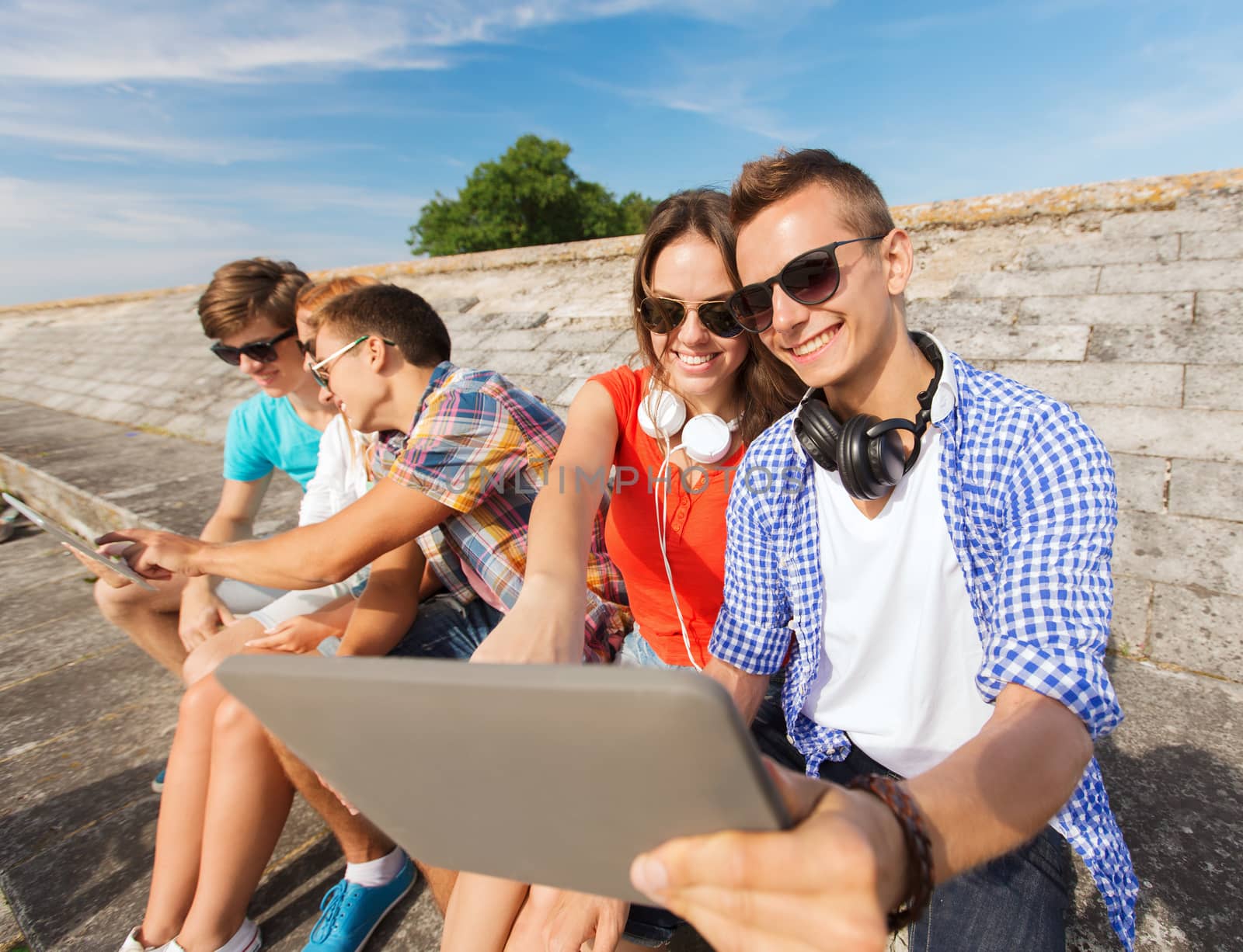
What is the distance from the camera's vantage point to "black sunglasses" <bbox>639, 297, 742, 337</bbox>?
190cm

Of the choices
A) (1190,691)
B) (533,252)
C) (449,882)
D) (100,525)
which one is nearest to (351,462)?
(449,882)

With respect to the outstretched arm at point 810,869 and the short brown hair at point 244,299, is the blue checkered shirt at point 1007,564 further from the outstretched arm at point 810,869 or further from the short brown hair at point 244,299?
the short brown hair at point 244,299

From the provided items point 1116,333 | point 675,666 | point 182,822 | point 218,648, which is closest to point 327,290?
point 218,648

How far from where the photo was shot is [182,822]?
1.93 meters

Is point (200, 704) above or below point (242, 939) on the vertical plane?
above

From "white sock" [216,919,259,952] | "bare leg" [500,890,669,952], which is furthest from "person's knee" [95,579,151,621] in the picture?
"bare leg" [500,890,669,952]

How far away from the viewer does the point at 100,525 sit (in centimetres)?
505

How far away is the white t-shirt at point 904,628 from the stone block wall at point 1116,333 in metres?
1.29

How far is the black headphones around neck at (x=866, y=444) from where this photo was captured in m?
1.35

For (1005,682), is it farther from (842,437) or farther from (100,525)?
(100,525)

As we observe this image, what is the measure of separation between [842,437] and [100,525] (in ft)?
18.8

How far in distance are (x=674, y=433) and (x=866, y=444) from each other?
2.50ft

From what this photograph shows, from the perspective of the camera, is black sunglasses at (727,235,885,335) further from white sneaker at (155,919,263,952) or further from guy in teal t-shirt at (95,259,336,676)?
guy in teal t-shirt at (95,259,336,676)

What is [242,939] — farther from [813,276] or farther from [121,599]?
[813,276]
